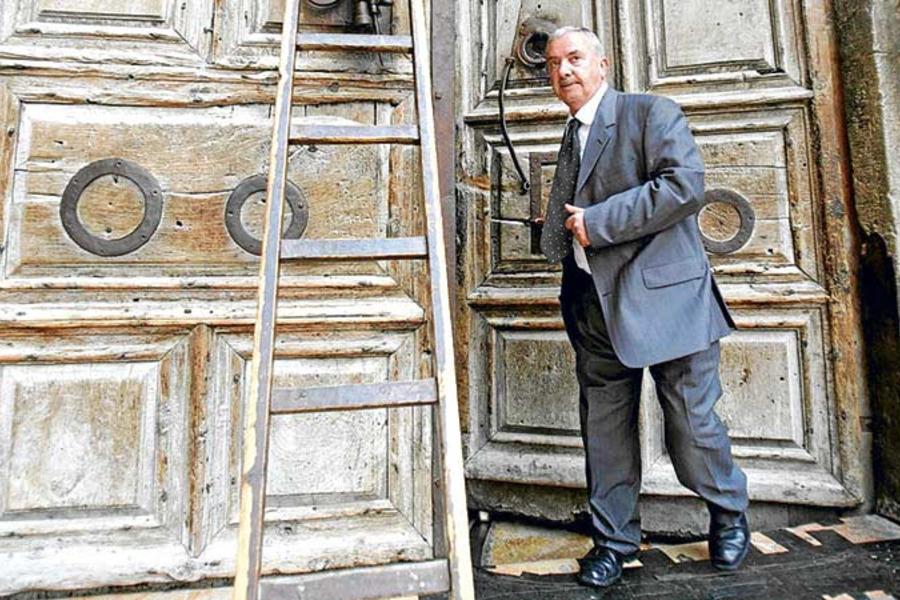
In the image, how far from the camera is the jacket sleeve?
1.56 m

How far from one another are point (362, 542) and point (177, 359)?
84 cm

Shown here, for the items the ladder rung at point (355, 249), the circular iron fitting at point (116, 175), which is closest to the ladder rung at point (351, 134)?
the ladder rung at point (355, 249)

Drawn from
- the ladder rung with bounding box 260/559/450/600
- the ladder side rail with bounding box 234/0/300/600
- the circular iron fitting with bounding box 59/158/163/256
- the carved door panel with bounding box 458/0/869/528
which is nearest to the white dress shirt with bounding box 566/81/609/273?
the carved door panel with bounding box 458/0/869/528

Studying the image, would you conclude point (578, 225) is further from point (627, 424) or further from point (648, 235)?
point (627, 424)

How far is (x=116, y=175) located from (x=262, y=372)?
107 centimetres

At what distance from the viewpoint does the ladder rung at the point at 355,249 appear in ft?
4.40

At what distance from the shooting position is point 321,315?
6.07ft

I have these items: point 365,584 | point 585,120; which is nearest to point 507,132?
point 585,120

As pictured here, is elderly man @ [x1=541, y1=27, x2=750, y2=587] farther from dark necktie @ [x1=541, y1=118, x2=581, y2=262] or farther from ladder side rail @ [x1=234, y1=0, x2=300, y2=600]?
ladder side rail @ [x1=234, y1=0, x2=300, y2=600]

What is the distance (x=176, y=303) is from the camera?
182 centimetres

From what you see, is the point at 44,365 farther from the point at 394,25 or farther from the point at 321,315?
the point at 394,25

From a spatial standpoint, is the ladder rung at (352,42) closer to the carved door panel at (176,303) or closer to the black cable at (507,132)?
the carved door panel at (176,303)

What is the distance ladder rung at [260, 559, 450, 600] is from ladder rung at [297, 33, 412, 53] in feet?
4.57

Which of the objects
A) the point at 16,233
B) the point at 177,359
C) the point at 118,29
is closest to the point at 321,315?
the point at 177,359
